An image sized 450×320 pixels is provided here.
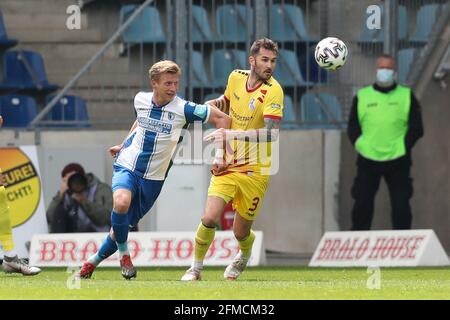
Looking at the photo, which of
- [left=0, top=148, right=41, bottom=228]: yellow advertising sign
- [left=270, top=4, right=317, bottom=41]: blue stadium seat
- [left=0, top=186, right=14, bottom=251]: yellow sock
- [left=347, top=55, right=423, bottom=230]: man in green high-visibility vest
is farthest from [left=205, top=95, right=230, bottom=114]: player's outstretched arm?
[left=270, top=4, right=317, bottom=41]: blue stadium seat

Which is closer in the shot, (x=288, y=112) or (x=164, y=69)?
(x=164, y=69)

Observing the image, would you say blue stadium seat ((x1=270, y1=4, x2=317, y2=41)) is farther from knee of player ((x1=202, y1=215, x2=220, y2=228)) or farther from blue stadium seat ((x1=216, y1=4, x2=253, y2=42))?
knee of player ((x1=202, y1=215, x2=220, y2=228))

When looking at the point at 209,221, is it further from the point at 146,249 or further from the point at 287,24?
the point at 287,24

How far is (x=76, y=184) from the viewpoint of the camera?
1869cm

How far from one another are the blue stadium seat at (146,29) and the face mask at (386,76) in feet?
10.7

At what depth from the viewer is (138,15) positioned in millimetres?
20625

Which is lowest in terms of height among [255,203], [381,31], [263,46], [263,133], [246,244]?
[246,244]

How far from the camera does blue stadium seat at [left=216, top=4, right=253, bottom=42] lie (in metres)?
20.3

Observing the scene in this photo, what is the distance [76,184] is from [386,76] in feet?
13.2

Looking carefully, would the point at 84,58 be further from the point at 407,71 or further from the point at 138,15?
the point at 407,71

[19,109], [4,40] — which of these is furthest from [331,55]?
[4,40]

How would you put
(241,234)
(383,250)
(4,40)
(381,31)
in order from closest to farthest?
(241,234) → (383,250) → (381,31) → (4,40)
